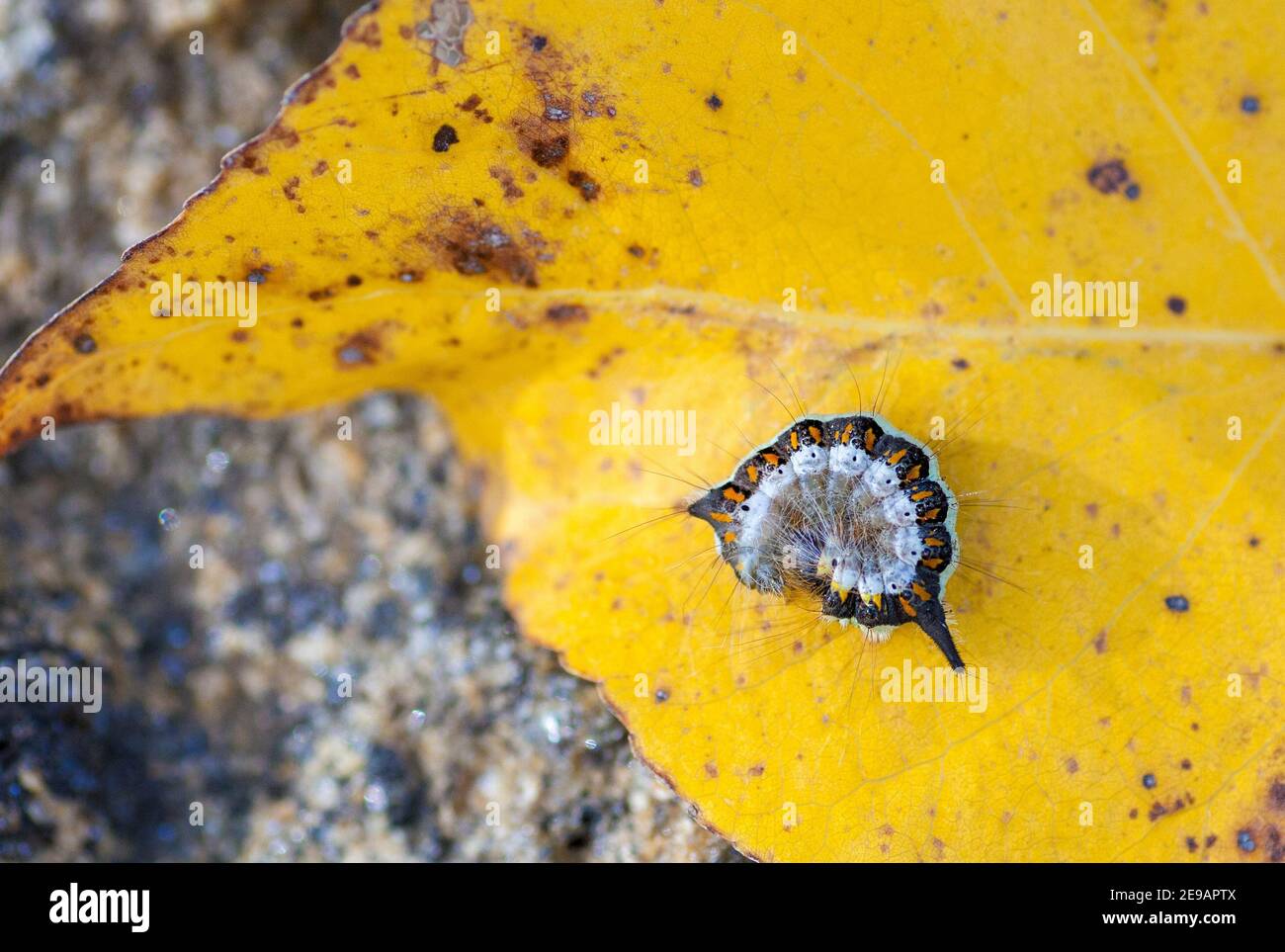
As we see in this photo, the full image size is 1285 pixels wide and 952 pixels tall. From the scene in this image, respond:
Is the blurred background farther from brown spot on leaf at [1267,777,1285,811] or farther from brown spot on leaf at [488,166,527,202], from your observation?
brown spot on leaf at [1267,777,1285,811]

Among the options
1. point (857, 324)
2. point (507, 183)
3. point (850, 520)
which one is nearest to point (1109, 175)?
point (857, 324)

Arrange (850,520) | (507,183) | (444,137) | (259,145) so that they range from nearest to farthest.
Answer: (259,145)
(444,137)
(507,183)
(850,520)

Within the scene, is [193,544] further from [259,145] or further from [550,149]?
[550,149]

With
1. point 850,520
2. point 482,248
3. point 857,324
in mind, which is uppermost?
point 482,248

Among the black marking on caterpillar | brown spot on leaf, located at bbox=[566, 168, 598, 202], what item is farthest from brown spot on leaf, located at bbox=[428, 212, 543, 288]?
the black marking on caterpillar

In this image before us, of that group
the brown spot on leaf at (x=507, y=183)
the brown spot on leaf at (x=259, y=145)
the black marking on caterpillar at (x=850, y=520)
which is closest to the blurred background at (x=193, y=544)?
the black marking on caterpillar at (x=850, y=520)
